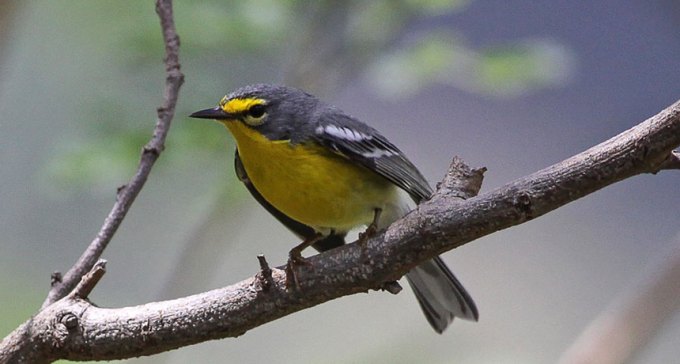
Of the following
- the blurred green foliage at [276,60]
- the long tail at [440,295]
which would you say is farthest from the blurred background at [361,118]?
the long tail at [440,295]

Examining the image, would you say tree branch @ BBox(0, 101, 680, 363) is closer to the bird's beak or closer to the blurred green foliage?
the bird's beak

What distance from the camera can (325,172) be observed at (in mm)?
2682

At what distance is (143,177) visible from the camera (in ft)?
7.75

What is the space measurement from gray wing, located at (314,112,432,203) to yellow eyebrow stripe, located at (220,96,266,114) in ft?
0.78

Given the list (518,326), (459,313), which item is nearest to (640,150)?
(459,313)

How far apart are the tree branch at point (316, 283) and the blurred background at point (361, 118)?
3.19 ft

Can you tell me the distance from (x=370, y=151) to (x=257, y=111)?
410 mm

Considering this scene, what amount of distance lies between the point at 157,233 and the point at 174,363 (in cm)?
90

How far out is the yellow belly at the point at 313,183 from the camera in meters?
2.66

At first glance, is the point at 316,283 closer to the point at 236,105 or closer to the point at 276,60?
the point at 236,105

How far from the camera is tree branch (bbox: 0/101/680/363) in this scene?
69.0 inches

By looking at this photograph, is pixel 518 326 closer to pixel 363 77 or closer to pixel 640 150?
pixel 363 77

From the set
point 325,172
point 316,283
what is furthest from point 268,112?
point 316,283

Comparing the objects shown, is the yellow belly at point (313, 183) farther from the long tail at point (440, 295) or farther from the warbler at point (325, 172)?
the long tail at point (440, 295)
